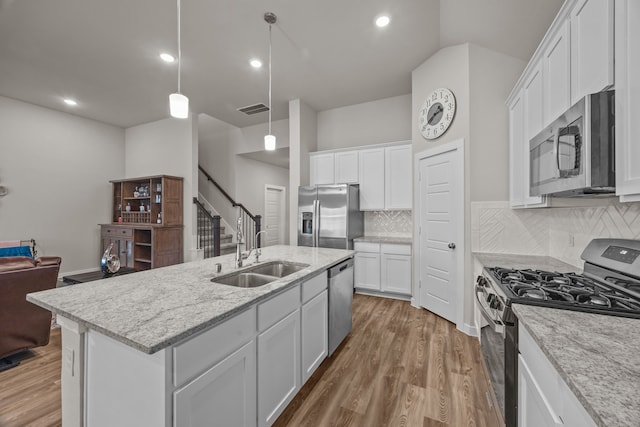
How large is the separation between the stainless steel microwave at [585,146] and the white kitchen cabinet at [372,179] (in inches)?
106

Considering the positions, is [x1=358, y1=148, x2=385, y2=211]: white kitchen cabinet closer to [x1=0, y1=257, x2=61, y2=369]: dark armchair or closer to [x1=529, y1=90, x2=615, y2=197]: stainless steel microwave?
[x1=529, y1=90, x2=615, y2=197]: stainless steel microwave

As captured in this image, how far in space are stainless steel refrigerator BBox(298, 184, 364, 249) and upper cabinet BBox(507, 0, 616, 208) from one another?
2.16 m

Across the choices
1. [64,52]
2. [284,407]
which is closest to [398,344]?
[284,407]

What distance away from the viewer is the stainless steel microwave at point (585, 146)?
1.13 metres

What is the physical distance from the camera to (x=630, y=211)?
1.60m

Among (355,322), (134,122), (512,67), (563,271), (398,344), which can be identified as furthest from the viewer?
(134,122)

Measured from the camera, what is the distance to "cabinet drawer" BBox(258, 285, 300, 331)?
145cm

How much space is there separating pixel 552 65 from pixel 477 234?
5.57ft

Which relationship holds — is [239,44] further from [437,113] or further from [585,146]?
[585,146]

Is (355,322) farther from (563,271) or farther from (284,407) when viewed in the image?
(563,271)

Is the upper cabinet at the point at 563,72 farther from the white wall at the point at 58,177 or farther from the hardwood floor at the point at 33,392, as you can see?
→ the white wall at the point at 58,177

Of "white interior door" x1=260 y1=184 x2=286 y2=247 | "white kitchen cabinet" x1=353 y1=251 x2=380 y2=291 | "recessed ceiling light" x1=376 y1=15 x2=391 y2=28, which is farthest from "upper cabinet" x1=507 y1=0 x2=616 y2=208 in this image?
"white interior door" x1=260 y1=184 x2=286 y2=247

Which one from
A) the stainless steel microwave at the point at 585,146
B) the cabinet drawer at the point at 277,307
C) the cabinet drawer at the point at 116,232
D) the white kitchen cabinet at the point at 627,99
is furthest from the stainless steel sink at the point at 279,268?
the cabinet drawer at the point at 116,232

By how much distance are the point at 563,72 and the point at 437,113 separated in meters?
1.78
